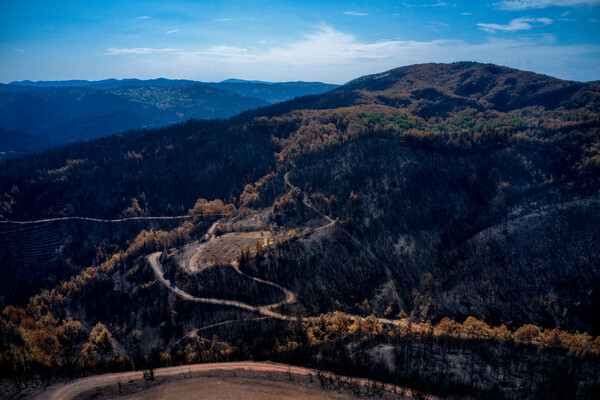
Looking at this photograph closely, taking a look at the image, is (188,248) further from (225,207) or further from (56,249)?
(56,249)

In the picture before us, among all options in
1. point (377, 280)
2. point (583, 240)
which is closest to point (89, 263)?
point (377, 280)

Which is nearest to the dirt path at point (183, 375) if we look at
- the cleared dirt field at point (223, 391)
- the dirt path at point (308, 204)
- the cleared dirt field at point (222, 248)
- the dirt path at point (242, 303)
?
the cleared dirt field at point (223, 391)

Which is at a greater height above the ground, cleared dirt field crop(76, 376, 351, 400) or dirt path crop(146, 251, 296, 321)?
cleared dirt field crop(76, 376, 351, 400)

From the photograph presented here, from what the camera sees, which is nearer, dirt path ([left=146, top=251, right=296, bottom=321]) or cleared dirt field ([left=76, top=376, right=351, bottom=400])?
cleared dirt field ([left=76, top=376, right=351, bottom=400])

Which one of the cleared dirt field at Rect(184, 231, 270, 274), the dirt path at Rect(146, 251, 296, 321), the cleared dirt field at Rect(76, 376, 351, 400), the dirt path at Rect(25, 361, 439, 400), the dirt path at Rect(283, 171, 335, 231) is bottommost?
the dirt path at Rect(146, 251, 296, 321)

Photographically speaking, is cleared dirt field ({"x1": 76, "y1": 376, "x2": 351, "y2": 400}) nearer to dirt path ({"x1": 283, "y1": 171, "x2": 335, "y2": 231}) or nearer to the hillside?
the hillside

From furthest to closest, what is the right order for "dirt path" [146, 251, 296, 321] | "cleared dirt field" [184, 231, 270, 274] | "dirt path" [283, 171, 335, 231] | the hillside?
"dirt path" [283, 171, 335, 231] < "cleared dirt field" [184, 231, 270, 274] < "dirt path" [146, 251, 296, 321] < the hillside

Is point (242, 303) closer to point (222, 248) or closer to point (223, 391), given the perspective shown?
point (222, 248)

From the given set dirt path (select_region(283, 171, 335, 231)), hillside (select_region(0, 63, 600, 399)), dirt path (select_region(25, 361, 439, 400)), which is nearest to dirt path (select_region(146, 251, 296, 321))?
hillside (select_region(0, 63, 600, 399))
